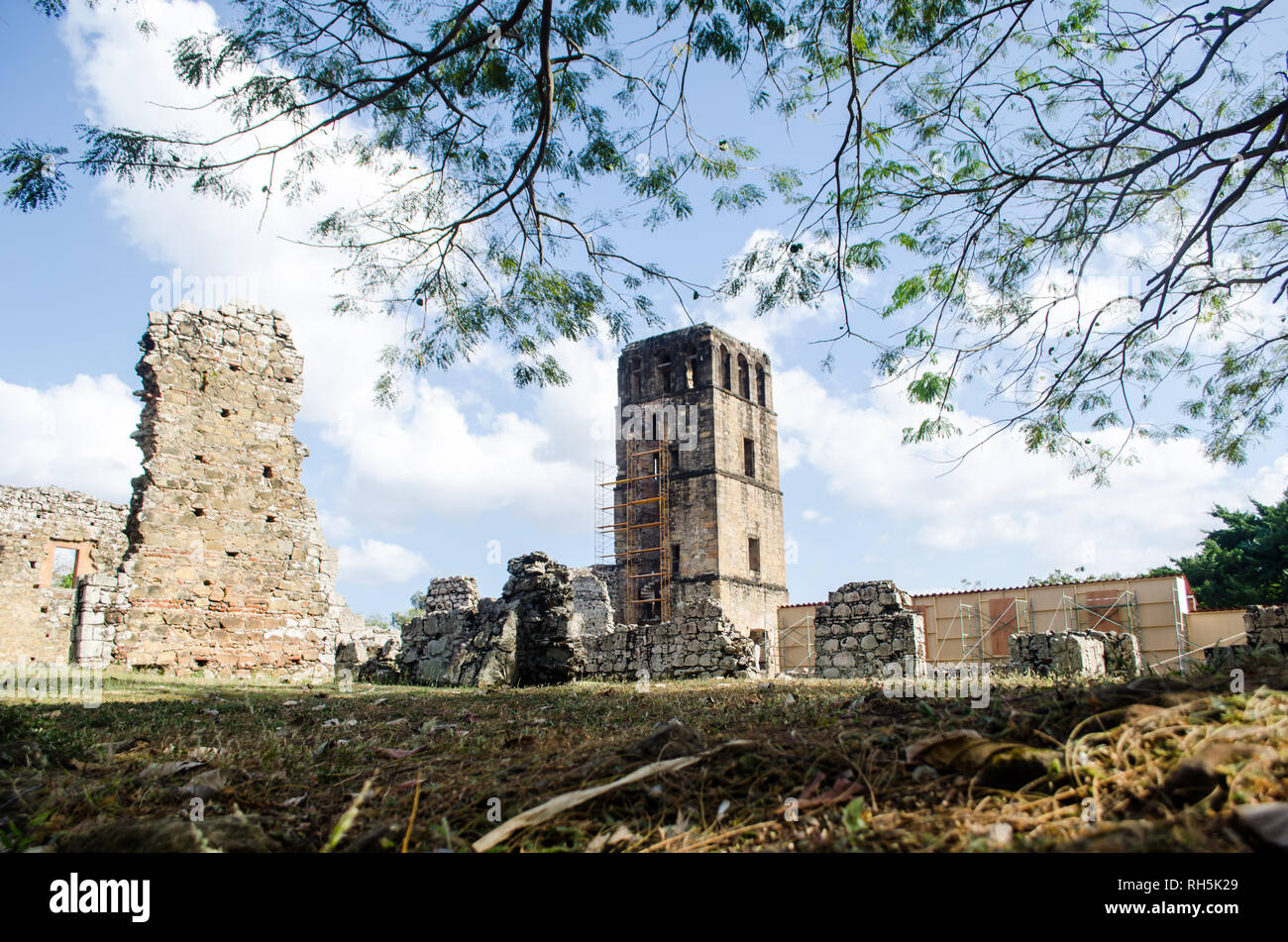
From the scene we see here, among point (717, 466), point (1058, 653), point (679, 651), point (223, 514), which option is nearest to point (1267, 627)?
point (1058, 653)

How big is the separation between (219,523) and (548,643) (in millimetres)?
5557

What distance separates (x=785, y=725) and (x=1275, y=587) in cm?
2917

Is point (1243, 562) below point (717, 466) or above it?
below

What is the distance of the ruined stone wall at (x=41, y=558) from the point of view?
18016 millimetres

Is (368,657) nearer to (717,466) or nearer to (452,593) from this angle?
(452,593)

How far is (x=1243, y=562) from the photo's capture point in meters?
26.4

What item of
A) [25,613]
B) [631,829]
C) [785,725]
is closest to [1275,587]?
[785,725]

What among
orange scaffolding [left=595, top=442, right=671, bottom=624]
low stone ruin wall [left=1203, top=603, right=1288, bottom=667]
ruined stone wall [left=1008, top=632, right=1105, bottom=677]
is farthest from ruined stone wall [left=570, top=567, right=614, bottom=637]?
low stone ruin wall [left=1203, top=603, right=1288, bottom=667]

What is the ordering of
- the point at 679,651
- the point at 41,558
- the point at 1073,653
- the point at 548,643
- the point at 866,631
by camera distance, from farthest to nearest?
the point at 41,558 → the point at 679,651 → the point at 548,643 → the point at 866,631 → the point at 1073,653

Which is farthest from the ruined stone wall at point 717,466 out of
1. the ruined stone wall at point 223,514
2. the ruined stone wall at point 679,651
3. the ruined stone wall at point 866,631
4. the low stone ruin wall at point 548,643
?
the ruined stone wall at point 223,514

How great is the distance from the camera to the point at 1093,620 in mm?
21156

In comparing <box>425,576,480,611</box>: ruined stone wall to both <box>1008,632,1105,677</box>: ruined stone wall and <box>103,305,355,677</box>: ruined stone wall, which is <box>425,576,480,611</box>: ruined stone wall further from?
<box>1008,632,1105,677</box>: ruined stone wall

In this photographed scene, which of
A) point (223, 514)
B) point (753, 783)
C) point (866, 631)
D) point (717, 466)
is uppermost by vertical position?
point (717, 466)

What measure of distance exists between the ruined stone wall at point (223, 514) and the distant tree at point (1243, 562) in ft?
91.6
